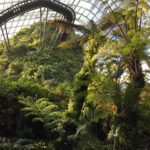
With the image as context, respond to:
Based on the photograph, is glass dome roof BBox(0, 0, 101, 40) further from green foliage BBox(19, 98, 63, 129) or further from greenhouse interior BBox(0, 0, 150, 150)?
green foliage BBox(19, 98, 63, 129)

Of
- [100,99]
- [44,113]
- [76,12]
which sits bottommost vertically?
[44,113]

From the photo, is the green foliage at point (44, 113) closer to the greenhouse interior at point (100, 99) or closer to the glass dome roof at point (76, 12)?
the greenhouse interior at point (100, 99)

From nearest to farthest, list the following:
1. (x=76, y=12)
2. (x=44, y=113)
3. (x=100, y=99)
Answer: (x=100, y=99) < (x=44, y=113) < (x=76, y=12)

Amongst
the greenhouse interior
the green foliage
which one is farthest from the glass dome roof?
the green foliage

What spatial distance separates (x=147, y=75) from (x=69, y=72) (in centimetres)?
1283

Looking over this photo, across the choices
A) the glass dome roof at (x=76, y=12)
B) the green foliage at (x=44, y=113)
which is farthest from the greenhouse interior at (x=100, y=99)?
the glass dome roof at (x=76, y=12)

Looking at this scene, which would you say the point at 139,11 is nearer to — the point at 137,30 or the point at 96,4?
the point at 137,30

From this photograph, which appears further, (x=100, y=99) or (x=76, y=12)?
(x=76, y=12)

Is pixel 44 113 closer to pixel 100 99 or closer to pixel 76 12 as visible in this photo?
pixel 100 99

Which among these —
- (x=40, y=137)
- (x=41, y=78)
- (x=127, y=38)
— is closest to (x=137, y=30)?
(x=127, y=38)

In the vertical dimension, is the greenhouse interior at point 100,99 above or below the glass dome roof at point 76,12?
below

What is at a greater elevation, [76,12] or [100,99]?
[76,12]

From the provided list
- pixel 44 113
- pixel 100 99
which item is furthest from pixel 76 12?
pixel 100 99

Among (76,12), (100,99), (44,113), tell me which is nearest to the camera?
(100,99)
